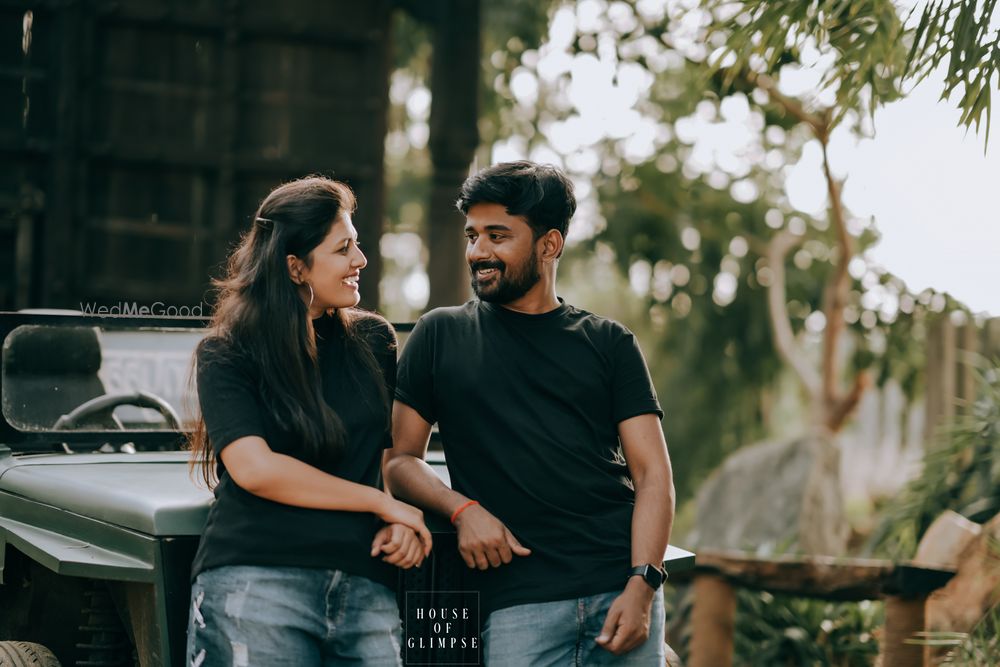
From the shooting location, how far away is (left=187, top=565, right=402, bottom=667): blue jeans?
8.89 feet

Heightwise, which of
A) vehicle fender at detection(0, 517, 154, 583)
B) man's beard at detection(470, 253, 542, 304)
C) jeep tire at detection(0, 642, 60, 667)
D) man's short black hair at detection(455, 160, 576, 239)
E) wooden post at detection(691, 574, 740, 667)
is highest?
man's short black hair at detection(455, 160, 576, 239)

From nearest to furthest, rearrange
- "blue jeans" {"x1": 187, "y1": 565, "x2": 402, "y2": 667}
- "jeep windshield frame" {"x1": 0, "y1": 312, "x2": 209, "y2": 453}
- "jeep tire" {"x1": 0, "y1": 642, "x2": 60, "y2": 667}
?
"blue jeans" {"x1": 187, "y1": 565, "x2": 402, "y2": 667} < "jeep tire" {"x1": 0, "y1": 642, "x2": 60, "y2": 667} < "jeep windshield frame" {"x1": 0, "y1": 312, "x2": 209, "y2": 453}

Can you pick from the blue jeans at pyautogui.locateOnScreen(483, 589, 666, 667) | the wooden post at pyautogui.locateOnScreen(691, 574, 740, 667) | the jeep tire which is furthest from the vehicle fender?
the wooden post at pyautogui.locateOnScreen(691, 574, 740, 667)

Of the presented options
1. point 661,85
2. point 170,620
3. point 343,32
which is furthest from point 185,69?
point 170,620

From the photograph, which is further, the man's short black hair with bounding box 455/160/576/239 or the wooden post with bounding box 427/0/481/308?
the wooden post with bounding box 427/0/481/308

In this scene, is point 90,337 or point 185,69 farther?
point 185,69

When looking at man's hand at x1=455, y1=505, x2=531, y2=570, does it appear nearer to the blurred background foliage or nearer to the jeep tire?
the jeep tire

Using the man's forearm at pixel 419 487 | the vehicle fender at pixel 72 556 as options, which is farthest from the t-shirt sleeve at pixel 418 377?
the vehicle fender at pixel 72 556

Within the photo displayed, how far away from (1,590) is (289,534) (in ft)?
5.48

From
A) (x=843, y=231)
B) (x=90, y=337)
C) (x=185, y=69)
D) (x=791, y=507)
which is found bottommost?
(x=791, y=507)

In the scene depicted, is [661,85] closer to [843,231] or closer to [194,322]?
[843,231]

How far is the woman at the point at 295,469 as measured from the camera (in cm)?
274

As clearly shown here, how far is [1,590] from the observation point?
3998mm

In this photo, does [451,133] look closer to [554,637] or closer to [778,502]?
[778,502]
